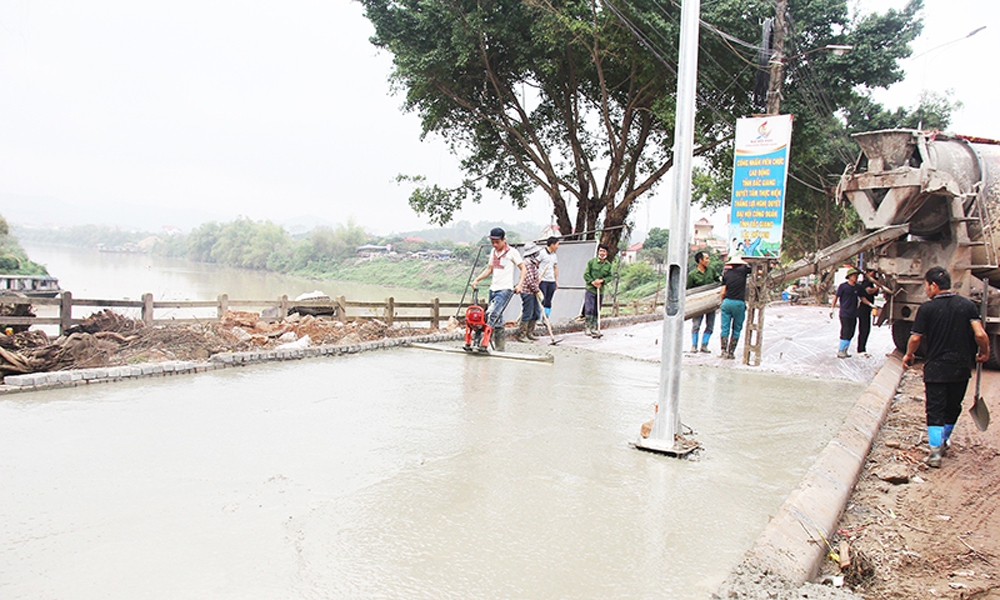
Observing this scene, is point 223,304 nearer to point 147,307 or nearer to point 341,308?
point 147,307

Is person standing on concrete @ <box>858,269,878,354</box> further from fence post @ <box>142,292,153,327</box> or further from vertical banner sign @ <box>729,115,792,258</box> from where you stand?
fence post @ <box>142,292,153,327</box>

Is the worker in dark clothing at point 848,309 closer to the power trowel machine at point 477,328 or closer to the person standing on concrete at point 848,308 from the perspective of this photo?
the person standing on concrete at point 848,308

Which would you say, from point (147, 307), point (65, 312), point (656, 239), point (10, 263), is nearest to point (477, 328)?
point (147, 307)

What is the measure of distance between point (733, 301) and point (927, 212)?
2973mm

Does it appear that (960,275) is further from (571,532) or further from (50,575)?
(50,575)

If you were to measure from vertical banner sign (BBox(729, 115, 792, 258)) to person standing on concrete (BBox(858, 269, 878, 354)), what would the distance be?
2.17 m

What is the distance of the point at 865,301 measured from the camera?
33.5 ft

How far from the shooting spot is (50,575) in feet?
8.46

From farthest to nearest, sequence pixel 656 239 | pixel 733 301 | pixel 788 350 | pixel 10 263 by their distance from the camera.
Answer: pixel 656 239 < pixel 10 263 < pixel 788 350 < pixel 733 301

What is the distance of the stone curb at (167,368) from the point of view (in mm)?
5797

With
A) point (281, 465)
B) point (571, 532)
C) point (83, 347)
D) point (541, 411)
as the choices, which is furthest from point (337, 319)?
point (571, 532)

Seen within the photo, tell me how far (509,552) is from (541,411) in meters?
2.88

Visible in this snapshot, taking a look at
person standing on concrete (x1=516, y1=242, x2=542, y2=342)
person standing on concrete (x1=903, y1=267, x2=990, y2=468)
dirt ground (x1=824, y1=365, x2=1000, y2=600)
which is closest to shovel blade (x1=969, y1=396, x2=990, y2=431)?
person standing on concrete (x1=903, y1=267, x2=990, y2=468)

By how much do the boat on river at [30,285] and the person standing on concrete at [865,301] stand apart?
70.7ft
